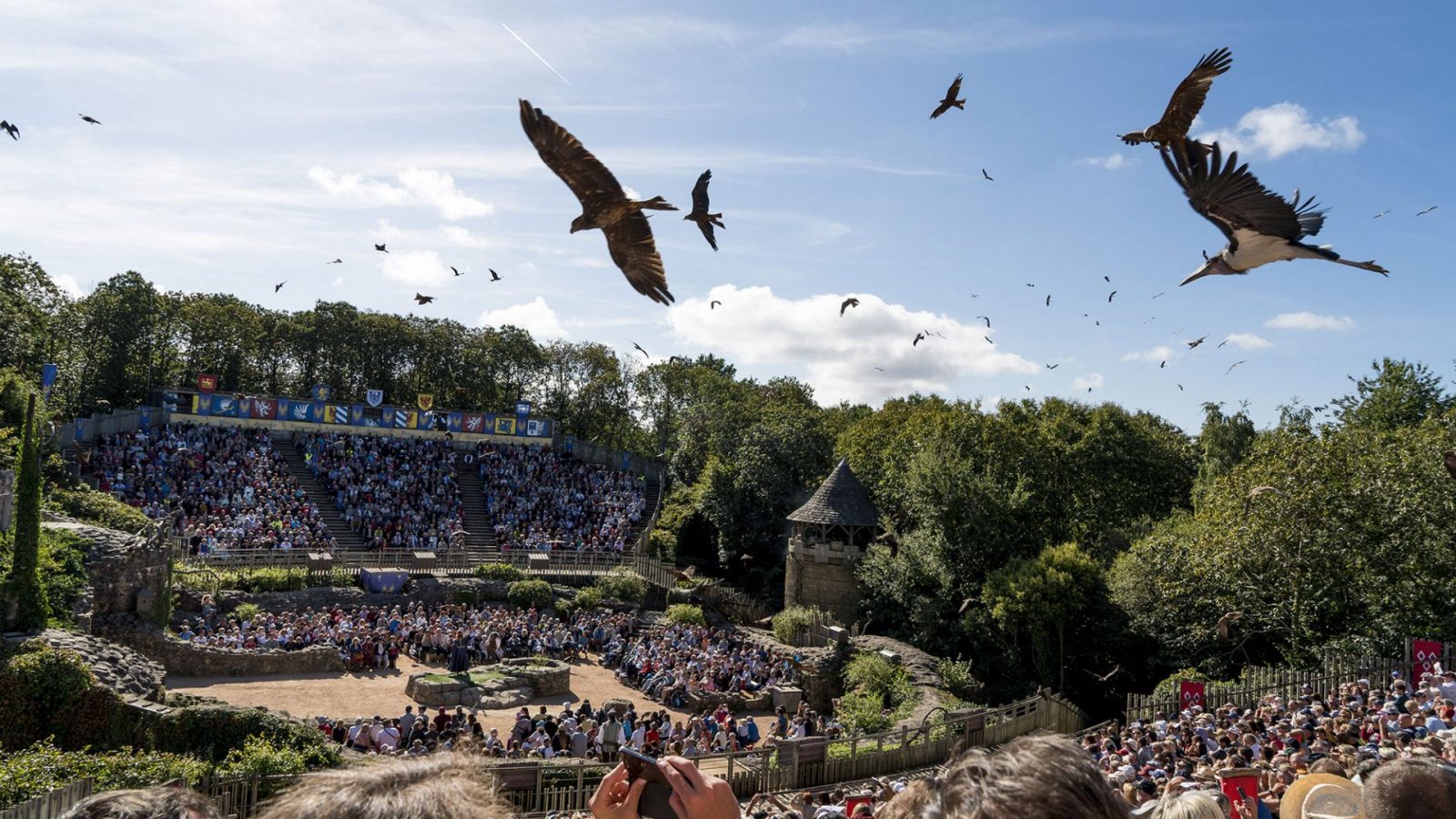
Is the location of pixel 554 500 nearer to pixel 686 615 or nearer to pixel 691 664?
pixel 686 615

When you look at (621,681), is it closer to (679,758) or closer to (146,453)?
(146,453)

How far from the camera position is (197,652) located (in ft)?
69.3

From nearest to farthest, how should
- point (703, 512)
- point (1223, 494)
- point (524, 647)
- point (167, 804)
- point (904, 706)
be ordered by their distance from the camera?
1. point (167, 804)
2. point (904, 706)
3. point (1223, 494)
4. point (524, 647)
5. point (703, 512)

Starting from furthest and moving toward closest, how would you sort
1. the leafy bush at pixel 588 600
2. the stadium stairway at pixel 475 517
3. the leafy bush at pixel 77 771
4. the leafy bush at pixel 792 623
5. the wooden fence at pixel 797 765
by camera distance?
the stadium stairway at pixel 475 517 < the leafy bush at pixel 588 600 < the leafy bush at pixel 792 623 < the wooden fence at pixel 797 765 < the leafy bush at pixel 77 771

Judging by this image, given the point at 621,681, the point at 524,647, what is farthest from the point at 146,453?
the point at 621,681

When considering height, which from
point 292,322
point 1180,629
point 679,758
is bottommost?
point 1180,629

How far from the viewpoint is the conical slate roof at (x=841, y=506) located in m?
29.7

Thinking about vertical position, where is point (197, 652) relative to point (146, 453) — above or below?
below

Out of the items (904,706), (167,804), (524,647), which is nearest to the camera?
(167,804)

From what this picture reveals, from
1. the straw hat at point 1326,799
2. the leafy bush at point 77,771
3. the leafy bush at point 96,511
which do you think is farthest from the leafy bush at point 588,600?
the straw hat at point 1326,799

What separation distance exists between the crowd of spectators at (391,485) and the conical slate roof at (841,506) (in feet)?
43.1

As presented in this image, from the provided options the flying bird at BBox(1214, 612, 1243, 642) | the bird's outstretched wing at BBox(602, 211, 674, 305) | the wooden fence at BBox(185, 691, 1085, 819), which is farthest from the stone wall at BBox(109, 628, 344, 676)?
the flying bird at BBox(1214, 612, 1243, 642)

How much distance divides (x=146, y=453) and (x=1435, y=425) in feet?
126

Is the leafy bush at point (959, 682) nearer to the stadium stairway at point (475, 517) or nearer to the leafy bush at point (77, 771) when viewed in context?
the leafy bush at point (77, 771)
